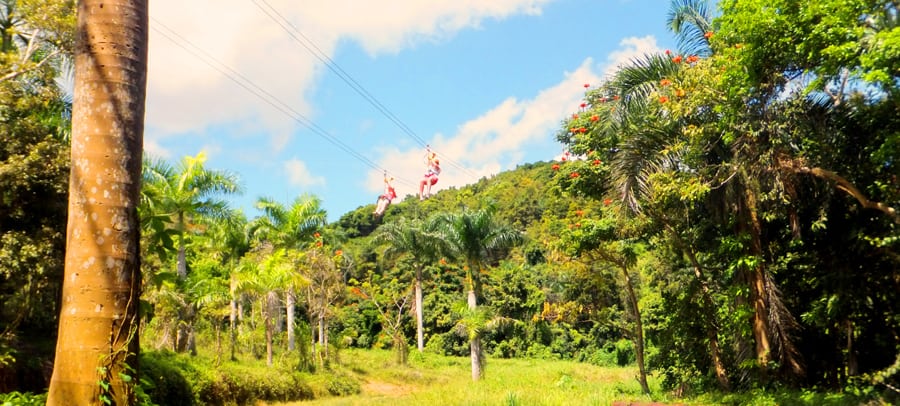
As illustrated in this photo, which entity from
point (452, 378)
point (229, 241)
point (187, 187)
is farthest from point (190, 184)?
point (452, 378)

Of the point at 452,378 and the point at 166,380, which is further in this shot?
the point at 452,378

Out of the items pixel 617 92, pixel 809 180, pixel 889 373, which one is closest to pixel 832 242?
pixel 809 180

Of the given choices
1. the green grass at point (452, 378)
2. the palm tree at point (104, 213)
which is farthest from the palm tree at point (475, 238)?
the palm tree at point (104, 213)

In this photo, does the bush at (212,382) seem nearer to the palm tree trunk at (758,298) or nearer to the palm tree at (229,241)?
the palm tree at (229,241)

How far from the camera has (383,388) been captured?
23312 millimetres

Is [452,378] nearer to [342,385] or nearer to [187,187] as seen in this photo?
[342,385]

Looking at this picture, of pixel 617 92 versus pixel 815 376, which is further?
pixel 617 92

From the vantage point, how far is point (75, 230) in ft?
8.05

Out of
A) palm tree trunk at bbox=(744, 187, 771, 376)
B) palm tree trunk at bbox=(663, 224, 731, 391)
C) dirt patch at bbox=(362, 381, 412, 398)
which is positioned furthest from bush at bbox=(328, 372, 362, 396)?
palm tree trunk at bbox=(744, 187, 771, 376)

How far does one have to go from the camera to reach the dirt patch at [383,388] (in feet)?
72.4

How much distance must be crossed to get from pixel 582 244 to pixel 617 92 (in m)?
3.79

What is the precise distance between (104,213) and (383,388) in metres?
22.2

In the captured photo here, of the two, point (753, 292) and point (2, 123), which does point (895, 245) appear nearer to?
point (753, 292)

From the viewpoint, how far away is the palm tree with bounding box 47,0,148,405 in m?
2.34
